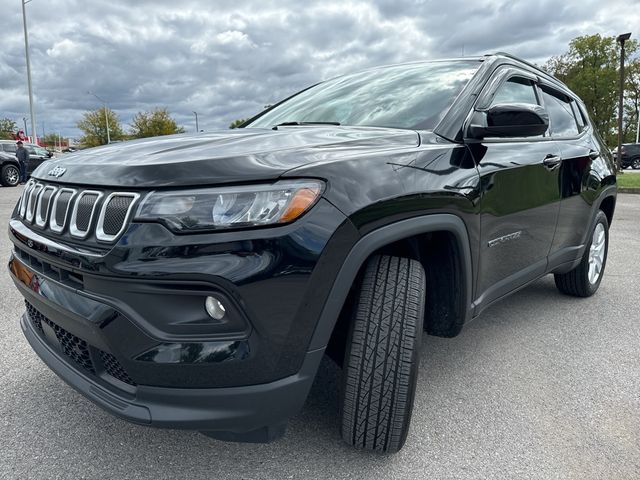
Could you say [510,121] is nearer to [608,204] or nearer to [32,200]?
[32,200]

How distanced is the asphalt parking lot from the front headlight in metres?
0.96

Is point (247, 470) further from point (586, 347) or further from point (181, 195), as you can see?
point (586, 347)

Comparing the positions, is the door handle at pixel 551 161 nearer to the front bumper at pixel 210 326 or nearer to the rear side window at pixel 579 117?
the rear side window at pixel 579 117

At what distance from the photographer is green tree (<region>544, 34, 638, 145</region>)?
33594 mm

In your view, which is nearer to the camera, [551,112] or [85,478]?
[85,478]

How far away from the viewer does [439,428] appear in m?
2.09

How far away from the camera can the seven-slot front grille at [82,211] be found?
1465 millimetres

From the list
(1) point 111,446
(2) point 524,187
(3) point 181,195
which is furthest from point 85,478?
(2) point 524,187

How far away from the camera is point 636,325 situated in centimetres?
332

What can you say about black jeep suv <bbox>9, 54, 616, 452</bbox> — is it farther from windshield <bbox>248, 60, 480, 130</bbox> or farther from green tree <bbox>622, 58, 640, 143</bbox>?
green tree <bbox>622, 58, 640, 143</bbox>

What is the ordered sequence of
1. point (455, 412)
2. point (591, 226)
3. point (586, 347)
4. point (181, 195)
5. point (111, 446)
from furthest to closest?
1. point (591, 226)
2. point (586, 347)
3. point (455, 412)
4. point (111, 446)
5. point (181, 195)

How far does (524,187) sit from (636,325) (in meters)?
1.59

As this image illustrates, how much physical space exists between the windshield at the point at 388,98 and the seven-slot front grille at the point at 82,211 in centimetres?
132

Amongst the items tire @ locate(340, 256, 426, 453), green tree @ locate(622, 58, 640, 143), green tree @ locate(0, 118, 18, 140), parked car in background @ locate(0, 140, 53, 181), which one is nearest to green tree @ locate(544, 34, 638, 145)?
green tree @ locate(622, 58, 640, 143)
